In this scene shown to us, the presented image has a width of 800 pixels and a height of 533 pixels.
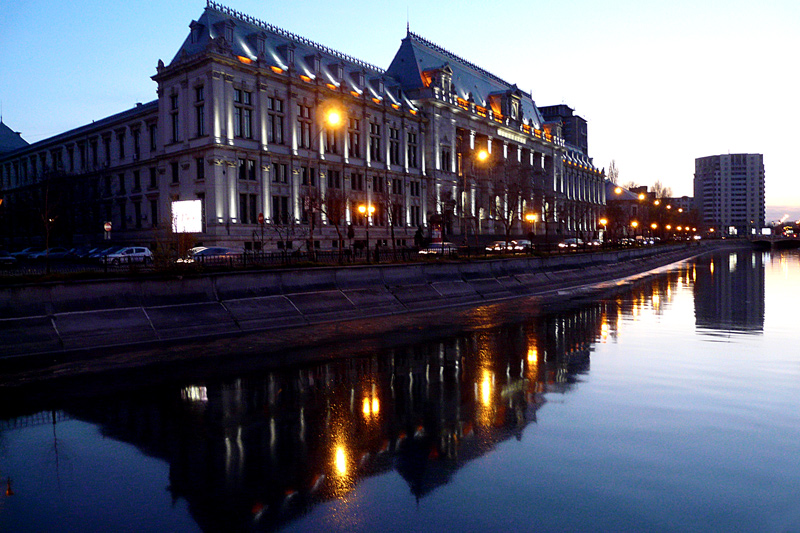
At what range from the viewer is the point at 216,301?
2191 centimetres

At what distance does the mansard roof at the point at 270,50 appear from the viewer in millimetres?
56644

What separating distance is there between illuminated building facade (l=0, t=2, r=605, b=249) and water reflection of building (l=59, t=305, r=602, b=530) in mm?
27771

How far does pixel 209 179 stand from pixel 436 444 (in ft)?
164

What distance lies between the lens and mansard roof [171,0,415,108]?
5664 centimetres

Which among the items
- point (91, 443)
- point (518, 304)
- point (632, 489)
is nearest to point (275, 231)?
point (518, 304)

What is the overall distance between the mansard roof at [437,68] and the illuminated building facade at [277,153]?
11.6 inches

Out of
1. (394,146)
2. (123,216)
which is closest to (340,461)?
(123,216)

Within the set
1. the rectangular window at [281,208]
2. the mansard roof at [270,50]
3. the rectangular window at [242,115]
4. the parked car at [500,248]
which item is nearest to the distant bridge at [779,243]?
the parked car at [500,248]

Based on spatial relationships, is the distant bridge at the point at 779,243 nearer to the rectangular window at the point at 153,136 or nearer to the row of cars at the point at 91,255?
the rectangular window at the point at 153,136

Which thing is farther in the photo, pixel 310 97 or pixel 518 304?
pixel 310 97

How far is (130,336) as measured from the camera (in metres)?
18.5

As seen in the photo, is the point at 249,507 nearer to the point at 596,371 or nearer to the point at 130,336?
the point at 596,371

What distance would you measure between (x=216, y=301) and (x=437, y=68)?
232 feet

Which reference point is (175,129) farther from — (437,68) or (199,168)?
(437,68)
